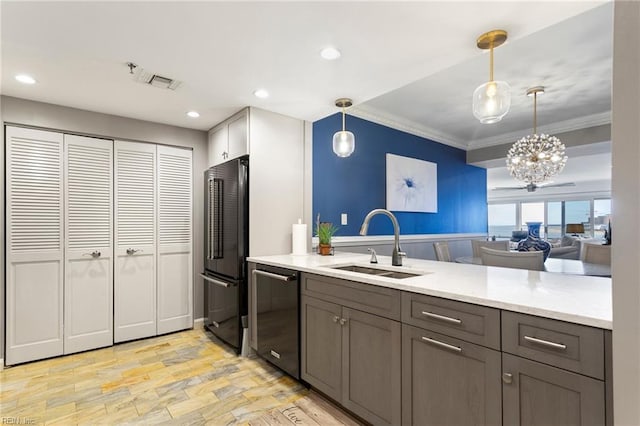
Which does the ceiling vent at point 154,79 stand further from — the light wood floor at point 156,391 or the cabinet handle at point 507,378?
the cabinet handle at point 507,378

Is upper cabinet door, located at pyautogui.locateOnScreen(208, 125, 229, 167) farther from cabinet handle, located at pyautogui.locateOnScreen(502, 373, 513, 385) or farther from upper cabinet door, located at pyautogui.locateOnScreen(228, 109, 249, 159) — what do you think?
cabinet handle, located at pyautogui.locateOnScreen(502, 373, 513, 385)

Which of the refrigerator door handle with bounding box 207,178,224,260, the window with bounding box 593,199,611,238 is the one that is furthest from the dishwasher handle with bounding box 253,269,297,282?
the window with bounding box 593,199,611,238

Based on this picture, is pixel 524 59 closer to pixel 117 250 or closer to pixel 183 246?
pixel 183 246

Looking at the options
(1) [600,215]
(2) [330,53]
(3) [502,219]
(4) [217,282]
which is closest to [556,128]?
(2) [330,53]

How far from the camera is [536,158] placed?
12.4 feet

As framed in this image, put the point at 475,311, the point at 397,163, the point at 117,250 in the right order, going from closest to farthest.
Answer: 1. the point at 475,311
2. the point at 117,250
3. the point at 397,163

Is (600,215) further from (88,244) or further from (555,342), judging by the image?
(88,244)

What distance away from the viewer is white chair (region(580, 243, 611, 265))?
3.39 metres

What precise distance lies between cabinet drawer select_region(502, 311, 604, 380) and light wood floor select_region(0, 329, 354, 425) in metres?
1.21

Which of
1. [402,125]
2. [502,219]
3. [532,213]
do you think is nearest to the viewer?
[402,125]

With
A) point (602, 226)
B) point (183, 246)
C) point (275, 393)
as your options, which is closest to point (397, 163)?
point (183, 246)

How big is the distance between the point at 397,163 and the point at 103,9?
350cm

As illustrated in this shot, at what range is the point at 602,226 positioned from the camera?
31.7ft

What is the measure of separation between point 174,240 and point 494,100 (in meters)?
3.22
